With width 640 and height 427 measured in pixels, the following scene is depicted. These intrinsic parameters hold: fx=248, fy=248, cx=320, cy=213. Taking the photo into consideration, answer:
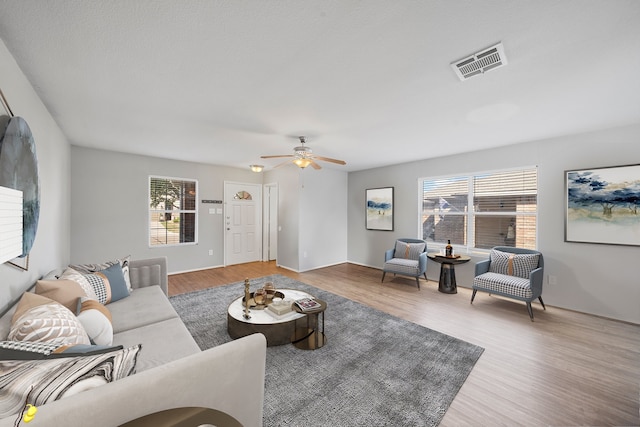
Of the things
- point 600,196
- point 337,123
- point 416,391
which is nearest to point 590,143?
point 600,196

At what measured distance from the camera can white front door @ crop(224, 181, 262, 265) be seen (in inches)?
232

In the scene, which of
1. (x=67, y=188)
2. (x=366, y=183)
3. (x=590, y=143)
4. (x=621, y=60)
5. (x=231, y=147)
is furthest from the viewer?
(x=366, y=183)

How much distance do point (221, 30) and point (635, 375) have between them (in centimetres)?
404

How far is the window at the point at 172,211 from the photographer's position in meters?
4.89

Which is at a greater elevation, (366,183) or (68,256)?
(366,183)

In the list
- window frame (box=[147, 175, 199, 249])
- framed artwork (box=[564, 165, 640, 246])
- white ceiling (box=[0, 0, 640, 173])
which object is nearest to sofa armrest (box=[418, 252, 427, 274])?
framed artwork (box=[564, 165, 640, 246])

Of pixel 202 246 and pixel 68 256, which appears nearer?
pixel 68 256

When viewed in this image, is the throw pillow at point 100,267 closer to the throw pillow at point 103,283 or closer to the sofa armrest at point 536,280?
the throw pillow at point 103,283

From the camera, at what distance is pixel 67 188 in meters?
3.80

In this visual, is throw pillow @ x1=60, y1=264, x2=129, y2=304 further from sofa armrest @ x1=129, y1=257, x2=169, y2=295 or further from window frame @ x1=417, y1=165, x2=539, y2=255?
window frame @ x1=417, y1=165, x2=539, y2=255

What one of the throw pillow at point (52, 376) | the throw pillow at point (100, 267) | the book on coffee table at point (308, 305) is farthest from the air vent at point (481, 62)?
the throw pillow at point (100, 267)

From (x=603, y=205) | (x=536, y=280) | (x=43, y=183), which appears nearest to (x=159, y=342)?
(x=43, y=183)

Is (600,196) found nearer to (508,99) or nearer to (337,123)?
(508,99)

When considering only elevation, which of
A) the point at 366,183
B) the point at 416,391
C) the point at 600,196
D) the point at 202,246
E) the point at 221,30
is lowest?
the point at 416,391
